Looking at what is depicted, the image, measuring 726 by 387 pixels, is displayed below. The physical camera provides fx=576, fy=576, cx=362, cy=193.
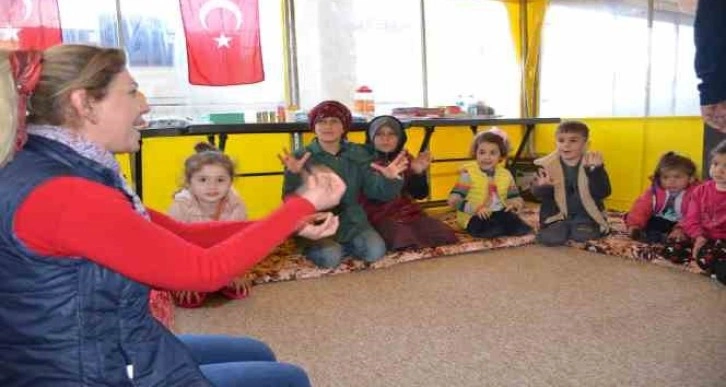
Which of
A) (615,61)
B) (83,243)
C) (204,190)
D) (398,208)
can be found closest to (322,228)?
(83,243)

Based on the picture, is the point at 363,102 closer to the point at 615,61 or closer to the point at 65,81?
the point at 615,61

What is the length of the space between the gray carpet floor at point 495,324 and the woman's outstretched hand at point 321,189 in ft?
3.05

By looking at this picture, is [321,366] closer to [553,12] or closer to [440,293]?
[440,293]

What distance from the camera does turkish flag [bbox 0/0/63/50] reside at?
11.7 ft

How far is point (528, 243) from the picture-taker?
12.4ft

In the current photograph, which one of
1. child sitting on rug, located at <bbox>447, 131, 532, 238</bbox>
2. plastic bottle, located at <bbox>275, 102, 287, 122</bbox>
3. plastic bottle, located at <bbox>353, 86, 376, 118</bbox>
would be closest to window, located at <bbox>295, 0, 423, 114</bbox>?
plastic bottle, located at <bbox>353, 86, 376, 118</bbox>

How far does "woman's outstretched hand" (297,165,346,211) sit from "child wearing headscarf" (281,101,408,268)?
2238mm

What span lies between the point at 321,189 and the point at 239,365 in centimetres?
38

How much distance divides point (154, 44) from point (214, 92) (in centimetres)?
54

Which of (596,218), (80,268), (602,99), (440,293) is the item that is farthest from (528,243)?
(80,268)

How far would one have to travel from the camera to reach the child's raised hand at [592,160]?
3762 millimetres

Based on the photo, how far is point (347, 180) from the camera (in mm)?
3516

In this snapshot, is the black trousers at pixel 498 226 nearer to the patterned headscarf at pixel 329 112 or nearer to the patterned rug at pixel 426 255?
the patterned rug at pixel 426 255

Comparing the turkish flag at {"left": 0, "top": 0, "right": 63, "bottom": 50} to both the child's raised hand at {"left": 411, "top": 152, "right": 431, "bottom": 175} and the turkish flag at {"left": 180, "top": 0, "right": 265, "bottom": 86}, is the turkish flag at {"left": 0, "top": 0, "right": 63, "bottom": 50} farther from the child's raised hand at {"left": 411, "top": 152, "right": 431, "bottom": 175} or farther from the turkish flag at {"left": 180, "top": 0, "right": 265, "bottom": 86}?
the child's raised hand at {"left": 411, "top": 152, "right": 431, "bottom": 175}
